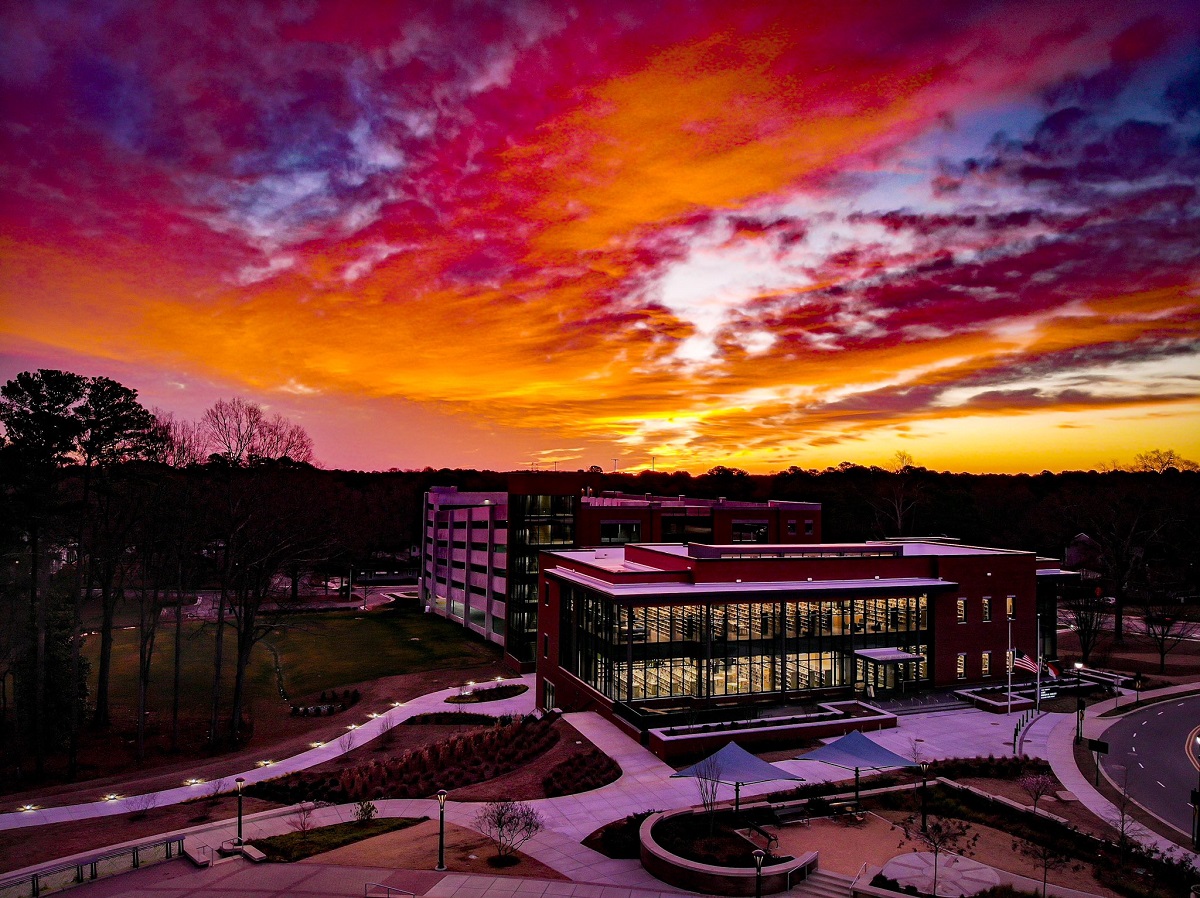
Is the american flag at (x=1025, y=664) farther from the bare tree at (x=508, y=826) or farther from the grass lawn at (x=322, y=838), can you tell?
the grass lawn at (x=322, y=838)

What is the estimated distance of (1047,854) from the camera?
24.2 meters

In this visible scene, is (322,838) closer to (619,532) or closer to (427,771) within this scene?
(427,771)

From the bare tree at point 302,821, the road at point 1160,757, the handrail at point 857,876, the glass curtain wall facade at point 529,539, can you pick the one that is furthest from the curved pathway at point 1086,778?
the glass curtain wall facade at point 529,539

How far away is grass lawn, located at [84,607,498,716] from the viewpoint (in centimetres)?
5931

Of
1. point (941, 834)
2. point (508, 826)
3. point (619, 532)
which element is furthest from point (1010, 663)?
point (619, 532)

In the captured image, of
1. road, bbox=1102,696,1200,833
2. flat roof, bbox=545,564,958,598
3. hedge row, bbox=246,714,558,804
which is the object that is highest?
flat roof, bbox=545,564,958,598

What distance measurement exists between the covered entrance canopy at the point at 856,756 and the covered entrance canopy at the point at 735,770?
1.71 metres

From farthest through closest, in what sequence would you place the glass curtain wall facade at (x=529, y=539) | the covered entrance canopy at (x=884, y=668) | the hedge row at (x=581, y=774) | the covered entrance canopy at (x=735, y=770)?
1. the glass curtain wall facade at (x=529, y=539)
2. the covered entrance canopy at (x=884, y=668)
3. the hedge row at (x=581, y=774)
4. the covered entrance canopy at (x=735, y=770)

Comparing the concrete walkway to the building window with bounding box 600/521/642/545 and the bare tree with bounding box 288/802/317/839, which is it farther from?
the building window with bounding box 600/521/642/545

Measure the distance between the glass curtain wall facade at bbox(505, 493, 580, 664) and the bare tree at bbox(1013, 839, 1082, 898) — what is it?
48.2 m

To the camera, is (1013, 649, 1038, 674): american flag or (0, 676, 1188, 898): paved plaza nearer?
(0, 676, 1188, 898): paved plaza

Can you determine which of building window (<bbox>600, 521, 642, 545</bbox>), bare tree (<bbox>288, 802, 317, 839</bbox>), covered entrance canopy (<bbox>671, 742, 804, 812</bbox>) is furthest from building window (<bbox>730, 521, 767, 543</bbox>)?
bare tree (<bbox>288, 802, 317, 839</bbox>)

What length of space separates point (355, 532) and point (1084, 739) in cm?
9849

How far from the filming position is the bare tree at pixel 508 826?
2503cm
